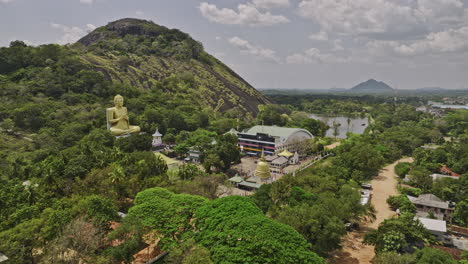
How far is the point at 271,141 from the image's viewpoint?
4162 cm

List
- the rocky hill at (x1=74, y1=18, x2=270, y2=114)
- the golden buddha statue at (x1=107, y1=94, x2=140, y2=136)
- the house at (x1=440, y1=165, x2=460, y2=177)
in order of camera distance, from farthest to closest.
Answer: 1. the rocky hill at (x1=74, y1=18, x2=270, y2=114)
2. the house at (x1=440, y1=165, x2=460, y2=177)
3. the golden buddha statue at (x1=107, y1=94, x2=140, y2=136)

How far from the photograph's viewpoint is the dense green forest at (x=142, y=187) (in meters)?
12.6

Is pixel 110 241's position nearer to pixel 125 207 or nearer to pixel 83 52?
pixel 125 207

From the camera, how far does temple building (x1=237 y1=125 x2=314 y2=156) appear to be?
1646 inches

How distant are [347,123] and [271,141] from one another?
55089 mm

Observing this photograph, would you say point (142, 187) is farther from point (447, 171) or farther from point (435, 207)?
point (447, 171)

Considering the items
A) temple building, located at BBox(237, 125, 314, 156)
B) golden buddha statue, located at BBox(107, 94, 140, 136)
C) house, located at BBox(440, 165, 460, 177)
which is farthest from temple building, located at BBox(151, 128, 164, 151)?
house, located at BBox(440, 165, 460, 177)

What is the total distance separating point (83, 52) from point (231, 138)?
5580cm

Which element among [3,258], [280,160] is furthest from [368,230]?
[3,258]

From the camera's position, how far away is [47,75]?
4644cm

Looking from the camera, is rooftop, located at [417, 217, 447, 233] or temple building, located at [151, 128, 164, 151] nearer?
rooftop, located at [417, 217, 447, 233]

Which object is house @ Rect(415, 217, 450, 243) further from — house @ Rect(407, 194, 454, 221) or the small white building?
the small white building

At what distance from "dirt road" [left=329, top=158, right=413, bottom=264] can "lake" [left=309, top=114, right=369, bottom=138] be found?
118ft

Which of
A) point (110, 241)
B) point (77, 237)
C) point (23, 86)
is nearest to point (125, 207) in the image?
point (110, 241)
